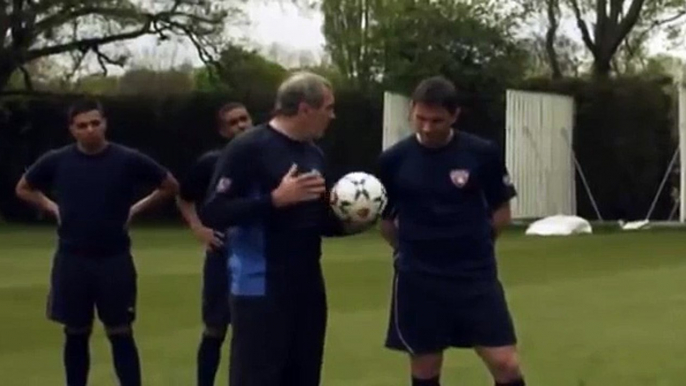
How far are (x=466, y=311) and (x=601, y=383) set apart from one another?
347cm

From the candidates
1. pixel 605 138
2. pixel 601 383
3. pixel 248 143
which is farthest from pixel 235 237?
pixel 605 138

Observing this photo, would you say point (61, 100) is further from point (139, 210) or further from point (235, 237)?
point (235, 237)

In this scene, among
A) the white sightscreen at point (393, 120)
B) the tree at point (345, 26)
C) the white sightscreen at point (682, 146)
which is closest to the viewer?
the white sightscreen at point (682, 146)

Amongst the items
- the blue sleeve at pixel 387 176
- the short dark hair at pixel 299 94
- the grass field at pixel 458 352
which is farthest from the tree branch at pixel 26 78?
the short dark hair at pixel 299 94

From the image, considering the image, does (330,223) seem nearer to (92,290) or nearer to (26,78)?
(92,290)

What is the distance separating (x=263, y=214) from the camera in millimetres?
7859

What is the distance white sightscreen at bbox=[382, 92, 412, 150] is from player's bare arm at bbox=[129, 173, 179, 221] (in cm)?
2511

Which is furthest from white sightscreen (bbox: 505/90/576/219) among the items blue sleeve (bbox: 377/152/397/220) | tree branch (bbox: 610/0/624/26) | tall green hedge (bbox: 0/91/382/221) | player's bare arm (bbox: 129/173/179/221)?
blue sleeve (bbox: 377/152/397/220)

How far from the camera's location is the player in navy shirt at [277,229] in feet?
25.8

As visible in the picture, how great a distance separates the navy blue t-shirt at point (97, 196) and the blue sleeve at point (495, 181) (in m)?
2.82

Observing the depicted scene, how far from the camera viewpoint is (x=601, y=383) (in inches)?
480

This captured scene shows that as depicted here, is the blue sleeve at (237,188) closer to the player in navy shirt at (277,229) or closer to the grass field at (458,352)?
the player in navy shirt at (277,229)

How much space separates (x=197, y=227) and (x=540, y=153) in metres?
25.9

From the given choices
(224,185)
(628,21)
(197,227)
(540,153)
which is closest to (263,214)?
(224,185)
